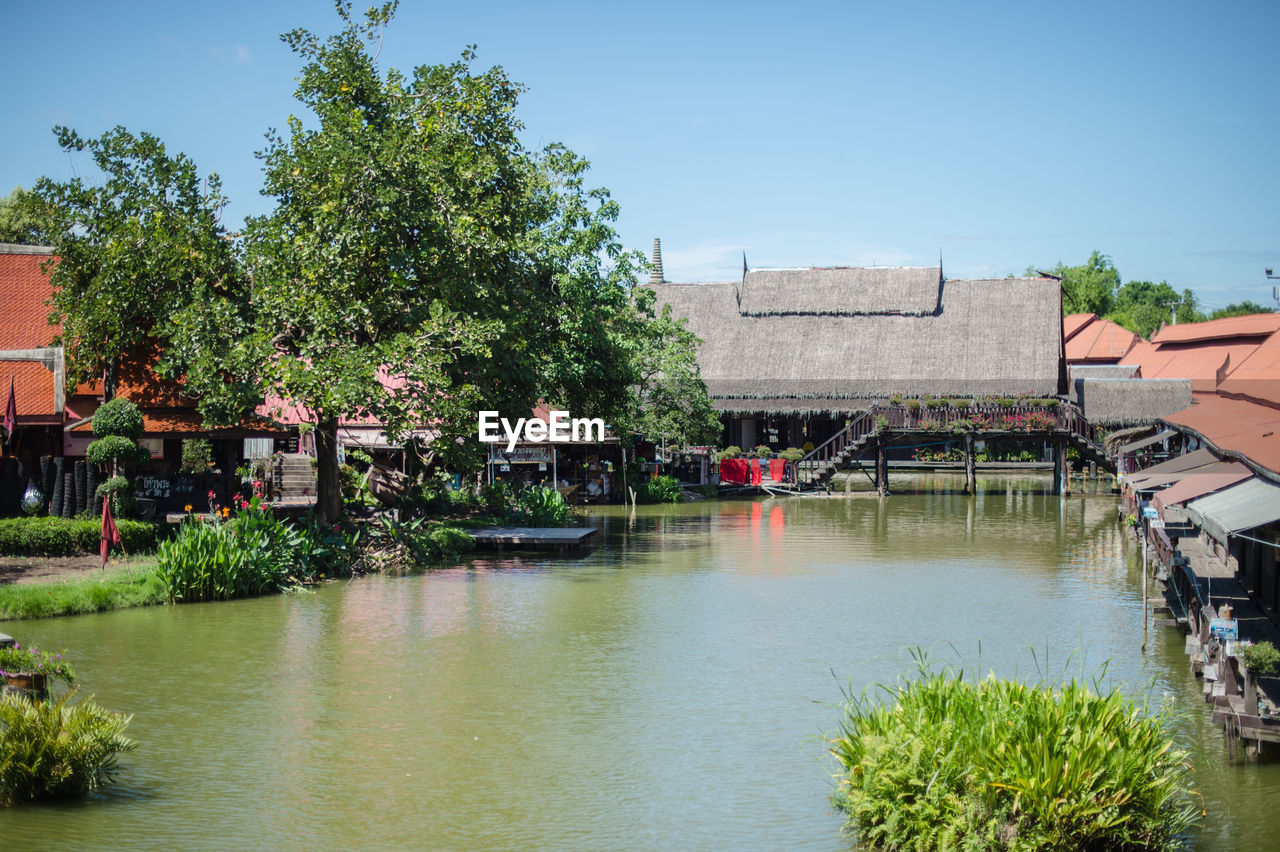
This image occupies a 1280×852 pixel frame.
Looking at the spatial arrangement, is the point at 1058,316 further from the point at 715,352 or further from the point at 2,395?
the point at 2,395

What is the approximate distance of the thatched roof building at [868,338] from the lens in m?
50.0

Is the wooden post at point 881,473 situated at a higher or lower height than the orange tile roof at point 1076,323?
lower

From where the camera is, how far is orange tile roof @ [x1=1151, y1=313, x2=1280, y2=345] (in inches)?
2066

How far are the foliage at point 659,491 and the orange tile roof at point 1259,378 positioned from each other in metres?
17.7

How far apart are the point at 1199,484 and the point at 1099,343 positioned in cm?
6479

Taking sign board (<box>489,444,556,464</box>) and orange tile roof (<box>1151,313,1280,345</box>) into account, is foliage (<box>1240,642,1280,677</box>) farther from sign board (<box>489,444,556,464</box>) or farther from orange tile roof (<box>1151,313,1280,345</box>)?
orange tile roof (<box>1151,313,1280,345</box>)

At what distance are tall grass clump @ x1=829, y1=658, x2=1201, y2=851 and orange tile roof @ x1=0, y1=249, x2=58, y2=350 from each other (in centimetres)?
2210

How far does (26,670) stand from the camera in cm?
1191

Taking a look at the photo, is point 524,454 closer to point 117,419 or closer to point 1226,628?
point 117,419

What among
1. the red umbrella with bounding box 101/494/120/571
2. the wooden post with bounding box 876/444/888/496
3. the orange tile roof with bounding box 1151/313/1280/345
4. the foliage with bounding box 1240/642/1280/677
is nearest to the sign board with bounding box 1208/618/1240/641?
the foliage with bounding box 1240/642/1280/677

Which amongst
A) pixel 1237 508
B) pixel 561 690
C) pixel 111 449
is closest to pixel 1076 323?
pixel 1237 508

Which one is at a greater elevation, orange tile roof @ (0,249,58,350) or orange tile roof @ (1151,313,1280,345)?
orange tile roof @ (1151,313,1280,345)

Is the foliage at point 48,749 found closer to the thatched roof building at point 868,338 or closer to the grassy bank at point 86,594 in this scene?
the grassy bank at point 86,594

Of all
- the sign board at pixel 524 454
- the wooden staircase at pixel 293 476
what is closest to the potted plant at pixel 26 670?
the sign board at pixel 524 454
